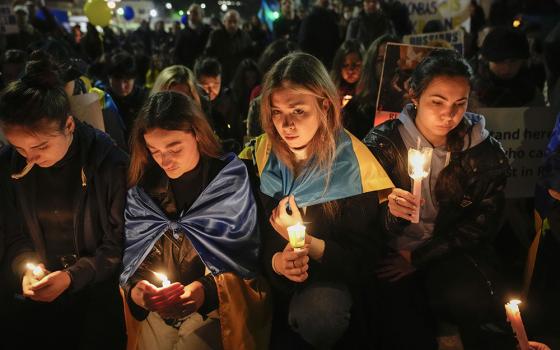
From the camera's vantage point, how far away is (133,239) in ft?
9.95

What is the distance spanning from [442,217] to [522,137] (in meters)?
1.79

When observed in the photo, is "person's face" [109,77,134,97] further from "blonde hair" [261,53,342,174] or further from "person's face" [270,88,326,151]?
"person's face" [270,88,326,151]

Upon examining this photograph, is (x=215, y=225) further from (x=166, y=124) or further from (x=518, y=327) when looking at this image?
(x=518, y=327)

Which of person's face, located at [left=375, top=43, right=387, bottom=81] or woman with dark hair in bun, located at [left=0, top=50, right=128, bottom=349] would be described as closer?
woman with dark hair in bun, located at [left=0, top=50, right=128, bottom=349]

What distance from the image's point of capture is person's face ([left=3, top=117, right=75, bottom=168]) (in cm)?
286

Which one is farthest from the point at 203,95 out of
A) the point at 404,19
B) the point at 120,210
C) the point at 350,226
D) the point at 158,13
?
the point at 158,13

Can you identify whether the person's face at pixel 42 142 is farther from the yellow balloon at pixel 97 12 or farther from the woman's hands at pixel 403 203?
the yellow balloon at pixel 97 12

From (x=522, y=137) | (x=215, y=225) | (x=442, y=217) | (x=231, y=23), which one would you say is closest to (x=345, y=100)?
(x=522, y=137)

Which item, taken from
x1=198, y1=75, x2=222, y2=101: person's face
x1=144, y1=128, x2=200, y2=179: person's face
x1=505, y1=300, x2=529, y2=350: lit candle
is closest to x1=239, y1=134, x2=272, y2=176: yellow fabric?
x1=144, y1=128, x2=200, y2=179: person's face

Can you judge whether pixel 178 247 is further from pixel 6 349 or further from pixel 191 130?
pixel 6 349

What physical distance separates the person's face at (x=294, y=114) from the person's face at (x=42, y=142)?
1.31m

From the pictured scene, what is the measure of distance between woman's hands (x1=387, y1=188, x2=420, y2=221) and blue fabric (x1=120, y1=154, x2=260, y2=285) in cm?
87

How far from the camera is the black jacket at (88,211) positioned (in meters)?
3.12

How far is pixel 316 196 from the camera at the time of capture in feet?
9.99
